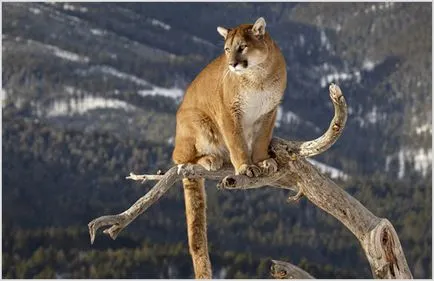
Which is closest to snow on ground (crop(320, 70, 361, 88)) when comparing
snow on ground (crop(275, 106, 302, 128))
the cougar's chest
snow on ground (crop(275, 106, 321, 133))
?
snow on ground (crop(275, 106, 302, 128))

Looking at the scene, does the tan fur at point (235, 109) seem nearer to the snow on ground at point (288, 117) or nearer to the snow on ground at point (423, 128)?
the snow on ground at point (288, 117)

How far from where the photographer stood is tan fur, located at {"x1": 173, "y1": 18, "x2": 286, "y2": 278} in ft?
37.1

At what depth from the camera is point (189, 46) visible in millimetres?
170625

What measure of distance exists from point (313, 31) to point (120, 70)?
4736 cm

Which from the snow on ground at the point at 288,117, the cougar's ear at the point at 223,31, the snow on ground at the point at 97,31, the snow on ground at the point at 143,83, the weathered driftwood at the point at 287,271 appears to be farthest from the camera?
the snow on ground at the point at 97,31

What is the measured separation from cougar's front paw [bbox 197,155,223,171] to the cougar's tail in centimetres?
22

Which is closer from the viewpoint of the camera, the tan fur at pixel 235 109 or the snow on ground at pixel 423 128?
the tan fur at pixel 235 109

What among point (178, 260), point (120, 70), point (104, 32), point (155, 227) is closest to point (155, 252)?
point (178, 260)

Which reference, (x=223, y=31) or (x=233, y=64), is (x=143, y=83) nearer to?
(x=223, y=31)

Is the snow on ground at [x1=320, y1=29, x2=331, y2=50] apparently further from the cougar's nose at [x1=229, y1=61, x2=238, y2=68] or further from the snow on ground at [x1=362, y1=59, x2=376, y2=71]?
the cougar's nose at [x1=229, y1=61, x2=238, y2=68]

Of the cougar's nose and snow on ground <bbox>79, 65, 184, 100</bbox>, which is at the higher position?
snow on ground <bbox>79, 65, 184, 100</bbox>

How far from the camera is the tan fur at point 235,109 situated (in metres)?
11.3

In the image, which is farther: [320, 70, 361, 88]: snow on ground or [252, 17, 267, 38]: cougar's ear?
[320, 70, 361, 88]: snow on ground

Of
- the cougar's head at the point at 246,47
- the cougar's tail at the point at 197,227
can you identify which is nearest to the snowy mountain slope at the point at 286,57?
the cougar's tail at the point at 197,227
